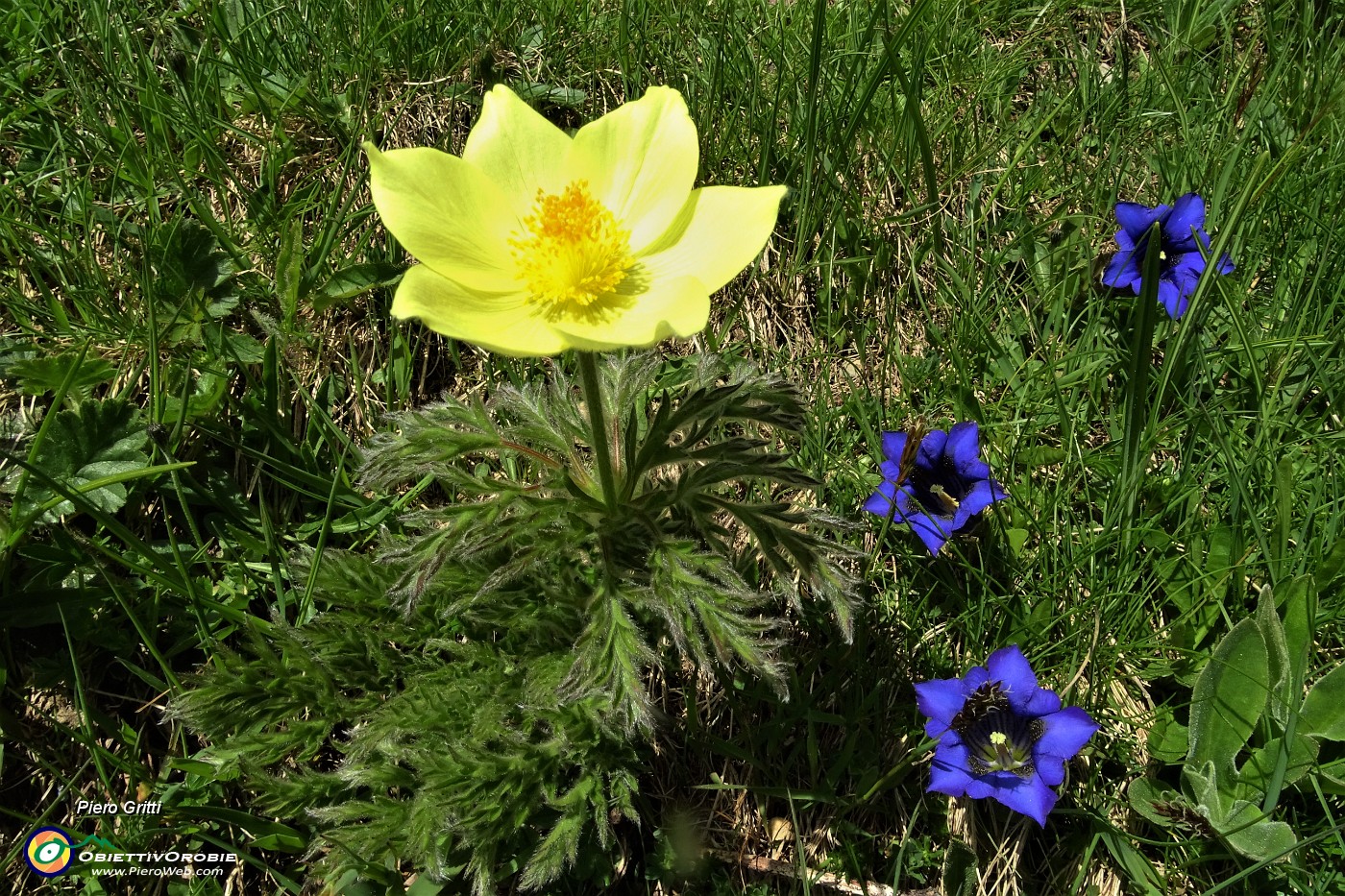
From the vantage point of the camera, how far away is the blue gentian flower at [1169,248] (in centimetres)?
283

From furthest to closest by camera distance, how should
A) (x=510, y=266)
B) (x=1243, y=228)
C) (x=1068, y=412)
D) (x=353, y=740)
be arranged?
(x=1243, y=228)
(x=1068, y=412)
(x=353, y=740)
(x=510, y=266)

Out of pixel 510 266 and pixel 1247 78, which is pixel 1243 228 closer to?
pixel 1247 78

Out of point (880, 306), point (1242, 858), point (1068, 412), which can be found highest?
point (880, 306)

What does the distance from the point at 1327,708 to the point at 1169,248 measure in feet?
4.47

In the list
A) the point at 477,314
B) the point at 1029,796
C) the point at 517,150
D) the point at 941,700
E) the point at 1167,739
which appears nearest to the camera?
the point at 477,314

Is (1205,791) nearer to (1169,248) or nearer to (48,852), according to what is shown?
(1169,248)

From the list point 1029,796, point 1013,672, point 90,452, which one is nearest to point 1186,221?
point 1013,672

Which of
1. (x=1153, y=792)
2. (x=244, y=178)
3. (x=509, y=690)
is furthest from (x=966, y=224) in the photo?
(x=244, y=178)

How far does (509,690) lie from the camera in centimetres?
216

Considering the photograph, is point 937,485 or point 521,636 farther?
point 937,485

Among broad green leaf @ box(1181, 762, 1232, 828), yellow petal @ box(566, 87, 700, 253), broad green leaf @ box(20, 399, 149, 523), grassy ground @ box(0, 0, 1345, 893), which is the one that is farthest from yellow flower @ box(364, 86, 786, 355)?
broad green leaf @ box(1181, 762, 1232, 828)

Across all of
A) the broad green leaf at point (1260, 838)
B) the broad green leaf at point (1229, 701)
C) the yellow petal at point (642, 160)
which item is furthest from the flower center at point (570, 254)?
the broad green leaf at point (1260, 838)

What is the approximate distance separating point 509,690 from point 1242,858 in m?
1.61

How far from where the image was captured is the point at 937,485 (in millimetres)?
2582
